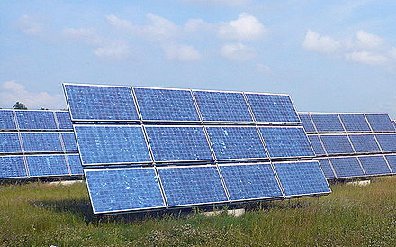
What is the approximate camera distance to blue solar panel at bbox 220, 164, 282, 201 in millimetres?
12644

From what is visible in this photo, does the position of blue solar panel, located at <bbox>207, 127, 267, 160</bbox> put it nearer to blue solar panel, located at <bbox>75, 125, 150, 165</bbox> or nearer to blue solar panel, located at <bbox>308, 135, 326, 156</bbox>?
Result: blue solar panel, located at <bbox>75, 125, 150, 165</bbox>

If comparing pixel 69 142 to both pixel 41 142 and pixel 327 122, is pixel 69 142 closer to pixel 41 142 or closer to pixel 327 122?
pixel 41 142

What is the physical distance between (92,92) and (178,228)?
4.58 metres

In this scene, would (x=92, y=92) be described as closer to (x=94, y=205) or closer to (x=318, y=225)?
(x=94, y=205)

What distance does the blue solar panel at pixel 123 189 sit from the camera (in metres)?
10.4

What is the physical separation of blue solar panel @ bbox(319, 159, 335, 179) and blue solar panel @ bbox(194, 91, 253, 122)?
22.7 ft

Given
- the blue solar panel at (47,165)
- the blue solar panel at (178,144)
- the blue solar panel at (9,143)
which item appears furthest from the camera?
the blue solar panel at (9,143)

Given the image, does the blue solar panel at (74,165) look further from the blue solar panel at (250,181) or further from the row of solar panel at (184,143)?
the blue solar panel at (250,181)

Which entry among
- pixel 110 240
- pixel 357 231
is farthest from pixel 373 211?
pixel 110 240

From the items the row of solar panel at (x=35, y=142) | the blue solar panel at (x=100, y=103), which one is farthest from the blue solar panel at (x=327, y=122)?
the blue solar panel at (x=100, y=103)

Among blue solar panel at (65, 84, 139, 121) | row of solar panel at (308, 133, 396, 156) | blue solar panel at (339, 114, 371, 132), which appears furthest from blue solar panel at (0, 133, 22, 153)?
blue solar panel at (339, 114, 371, 132)

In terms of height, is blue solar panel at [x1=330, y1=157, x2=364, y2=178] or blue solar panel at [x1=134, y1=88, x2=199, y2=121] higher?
blue solar panel at [x1=134, y1=88, x2=199, y2=121]

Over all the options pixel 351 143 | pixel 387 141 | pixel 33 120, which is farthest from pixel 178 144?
pixel 387 141

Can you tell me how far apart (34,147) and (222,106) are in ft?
36.1
